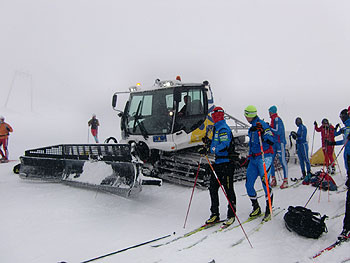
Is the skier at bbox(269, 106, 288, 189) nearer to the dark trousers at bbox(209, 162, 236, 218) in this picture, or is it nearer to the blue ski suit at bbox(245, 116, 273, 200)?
the blue ski suit at bbox(245, 116, 273, 200)

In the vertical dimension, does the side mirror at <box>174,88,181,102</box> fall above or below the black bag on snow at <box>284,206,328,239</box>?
above

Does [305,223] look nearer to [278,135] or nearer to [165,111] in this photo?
[278,135]

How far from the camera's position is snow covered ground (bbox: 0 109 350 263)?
11.7 feet

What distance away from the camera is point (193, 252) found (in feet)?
11.8

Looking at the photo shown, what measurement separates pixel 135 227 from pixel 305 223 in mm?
2602

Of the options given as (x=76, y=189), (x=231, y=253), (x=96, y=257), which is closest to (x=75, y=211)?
(x=76, y=189)

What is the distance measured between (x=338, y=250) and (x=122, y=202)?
152 inches

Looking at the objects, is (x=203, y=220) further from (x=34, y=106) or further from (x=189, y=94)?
(x=34, y=106)

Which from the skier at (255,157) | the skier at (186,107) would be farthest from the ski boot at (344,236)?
the skier at (186,107)

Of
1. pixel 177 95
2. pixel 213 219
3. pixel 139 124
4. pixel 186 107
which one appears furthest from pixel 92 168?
pixel 213 219

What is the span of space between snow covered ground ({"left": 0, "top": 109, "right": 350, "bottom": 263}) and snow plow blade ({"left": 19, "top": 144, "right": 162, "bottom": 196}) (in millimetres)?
263

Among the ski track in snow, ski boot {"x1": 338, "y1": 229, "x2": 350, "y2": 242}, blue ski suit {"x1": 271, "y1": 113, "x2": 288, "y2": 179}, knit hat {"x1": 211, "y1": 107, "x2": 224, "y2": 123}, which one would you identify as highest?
knit hat {"x1": 211, "y1": 107, "x2": 224, "y2": 123}

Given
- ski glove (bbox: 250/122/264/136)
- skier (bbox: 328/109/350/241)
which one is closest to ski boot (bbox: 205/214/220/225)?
ski glove (bbox: 250/122/264/136)

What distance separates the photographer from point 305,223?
391cm
